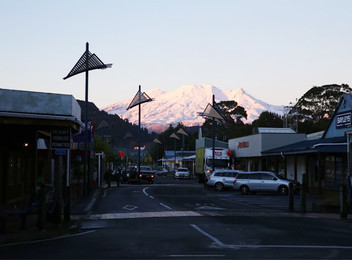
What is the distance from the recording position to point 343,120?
132 ft

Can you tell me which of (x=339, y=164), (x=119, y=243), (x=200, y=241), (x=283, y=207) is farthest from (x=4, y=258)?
(x=339, y=164)

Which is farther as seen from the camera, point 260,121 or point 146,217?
point 260,121

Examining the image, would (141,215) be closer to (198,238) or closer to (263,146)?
(198,238)

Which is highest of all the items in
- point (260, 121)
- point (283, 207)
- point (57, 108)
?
point (260, 121)

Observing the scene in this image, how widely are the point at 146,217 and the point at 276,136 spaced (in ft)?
122

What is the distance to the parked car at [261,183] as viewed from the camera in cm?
3891

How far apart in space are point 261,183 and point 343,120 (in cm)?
739

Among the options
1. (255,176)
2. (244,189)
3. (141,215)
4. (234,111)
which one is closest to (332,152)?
(255,176)

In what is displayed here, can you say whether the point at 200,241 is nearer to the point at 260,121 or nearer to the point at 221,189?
the point at 221,189

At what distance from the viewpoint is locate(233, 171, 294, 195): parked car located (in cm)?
3891

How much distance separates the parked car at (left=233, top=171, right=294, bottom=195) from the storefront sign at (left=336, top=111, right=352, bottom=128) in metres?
5.71

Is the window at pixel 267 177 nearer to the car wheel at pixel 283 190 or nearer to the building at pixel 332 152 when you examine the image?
the car wheel at pixel 283 190

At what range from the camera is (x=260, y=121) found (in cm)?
10612

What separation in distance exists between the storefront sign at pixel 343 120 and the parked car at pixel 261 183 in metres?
5.71
